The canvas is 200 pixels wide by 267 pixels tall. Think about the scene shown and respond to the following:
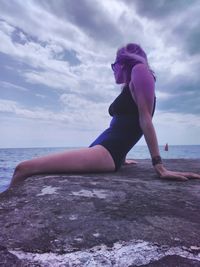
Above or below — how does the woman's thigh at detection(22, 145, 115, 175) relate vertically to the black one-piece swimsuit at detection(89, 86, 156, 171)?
below

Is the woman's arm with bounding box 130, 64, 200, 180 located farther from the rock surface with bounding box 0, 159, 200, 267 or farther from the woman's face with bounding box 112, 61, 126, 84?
the rock surface with bounding box 0, 159, 200, 267

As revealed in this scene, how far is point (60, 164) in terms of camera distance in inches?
97.5

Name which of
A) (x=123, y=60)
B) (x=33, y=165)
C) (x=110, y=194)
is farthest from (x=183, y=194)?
(x=123, y=60)

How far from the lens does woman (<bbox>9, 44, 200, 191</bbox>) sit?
2.48 meters

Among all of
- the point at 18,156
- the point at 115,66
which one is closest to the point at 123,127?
the point at 115,66

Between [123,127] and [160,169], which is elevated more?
[123,127]

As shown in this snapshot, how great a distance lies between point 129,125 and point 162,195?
1.24 m

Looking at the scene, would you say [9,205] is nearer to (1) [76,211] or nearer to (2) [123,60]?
(1) [76,211]

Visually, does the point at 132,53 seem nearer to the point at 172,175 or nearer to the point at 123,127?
the point at 123,127

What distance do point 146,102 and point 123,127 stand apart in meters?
0.40

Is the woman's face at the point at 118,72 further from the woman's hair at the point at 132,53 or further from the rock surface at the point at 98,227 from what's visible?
the rock surface at the point at 98,227

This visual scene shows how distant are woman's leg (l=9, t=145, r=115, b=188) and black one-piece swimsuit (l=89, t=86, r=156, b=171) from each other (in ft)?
0.86

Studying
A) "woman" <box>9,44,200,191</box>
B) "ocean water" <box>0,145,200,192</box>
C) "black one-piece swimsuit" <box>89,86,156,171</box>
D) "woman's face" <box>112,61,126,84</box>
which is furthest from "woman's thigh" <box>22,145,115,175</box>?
"ocean water" <box>0,145,200,192</box>

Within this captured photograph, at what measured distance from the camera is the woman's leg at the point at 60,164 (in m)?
2.47
